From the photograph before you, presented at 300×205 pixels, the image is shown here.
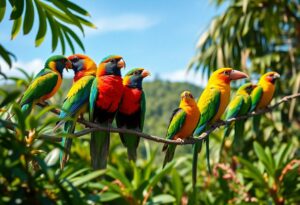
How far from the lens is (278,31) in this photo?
23.1 feet

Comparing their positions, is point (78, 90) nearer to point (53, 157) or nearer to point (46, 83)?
point (46, 83)

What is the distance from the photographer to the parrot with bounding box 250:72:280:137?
255 cm

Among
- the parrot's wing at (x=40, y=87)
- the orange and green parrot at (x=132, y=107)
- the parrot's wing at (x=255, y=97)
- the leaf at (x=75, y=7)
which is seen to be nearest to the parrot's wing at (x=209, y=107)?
the orange and green parrot at (x=132, y=107)

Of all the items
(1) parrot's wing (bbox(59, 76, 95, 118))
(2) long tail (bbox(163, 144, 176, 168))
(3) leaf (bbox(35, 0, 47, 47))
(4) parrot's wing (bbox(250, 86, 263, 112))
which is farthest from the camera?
(4) parrot's wing (bbox(250, 86, 263, 112))

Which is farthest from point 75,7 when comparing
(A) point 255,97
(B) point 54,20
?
(A) point 255,97

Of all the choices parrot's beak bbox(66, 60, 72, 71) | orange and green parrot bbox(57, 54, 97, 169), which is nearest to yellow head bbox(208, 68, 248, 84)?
orange and green parrot bbox(57, 54, 97, 169)

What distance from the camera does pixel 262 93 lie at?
2.60 meters

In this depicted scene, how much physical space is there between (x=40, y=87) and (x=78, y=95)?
145 millimetres

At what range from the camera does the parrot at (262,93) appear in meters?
2.55

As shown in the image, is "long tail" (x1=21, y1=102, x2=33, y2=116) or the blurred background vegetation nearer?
the blurred background vegetation

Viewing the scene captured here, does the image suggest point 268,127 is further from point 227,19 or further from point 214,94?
point 214,94

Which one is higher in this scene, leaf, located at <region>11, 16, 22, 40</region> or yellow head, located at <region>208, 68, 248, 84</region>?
leaf, located at <region>11, 16, 22, 40</region>

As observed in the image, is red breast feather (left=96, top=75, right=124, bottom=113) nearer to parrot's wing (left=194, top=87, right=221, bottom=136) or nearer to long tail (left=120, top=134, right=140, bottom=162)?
long tail (left=120, top=134, right=140, bottom=162)

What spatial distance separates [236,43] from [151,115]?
6486cm
